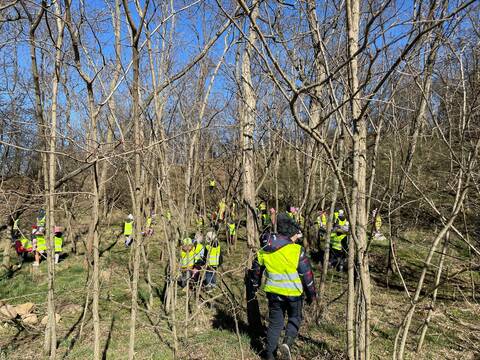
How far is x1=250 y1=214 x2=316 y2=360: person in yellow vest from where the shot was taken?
405 centimetres

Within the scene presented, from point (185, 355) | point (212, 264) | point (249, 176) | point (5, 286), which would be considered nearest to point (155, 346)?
point (185, 355)

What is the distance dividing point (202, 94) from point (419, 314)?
201 inches

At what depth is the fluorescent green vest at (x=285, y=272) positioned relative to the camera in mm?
4043

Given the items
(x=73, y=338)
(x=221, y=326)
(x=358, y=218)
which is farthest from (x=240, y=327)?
(x=358, y=218)

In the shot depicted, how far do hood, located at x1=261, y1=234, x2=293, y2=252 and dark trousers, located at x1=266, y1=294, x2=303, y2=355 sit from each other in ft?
1.79

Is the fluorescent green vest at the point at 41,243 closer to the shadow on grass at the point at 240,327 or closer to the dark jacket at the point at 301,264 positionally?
the shadow on grass at the point at 240,327

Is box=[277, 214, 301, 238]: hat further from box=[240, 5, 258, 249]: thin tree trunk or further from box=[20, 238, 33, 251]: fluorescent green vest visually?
box=[20, 238, 33, 251]: fluorescent green vest

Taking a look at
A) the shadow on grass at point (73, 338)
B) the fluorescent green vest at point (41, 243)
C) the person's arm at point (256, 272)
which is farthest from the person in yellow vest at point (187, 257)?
the fluorescent green vest at point (41, 243)

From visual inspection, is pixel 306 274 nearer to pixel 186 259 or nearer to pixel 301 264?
pixel 301 264

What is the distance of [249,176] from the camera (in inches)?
197

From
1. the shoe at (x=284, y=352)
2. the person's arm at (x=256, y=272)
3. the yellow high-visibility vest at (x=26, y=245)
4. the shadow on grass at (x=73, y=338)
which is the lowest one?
the shadow on grass at (x=73, y=338)

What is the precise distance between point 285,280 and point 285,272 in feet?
0.29

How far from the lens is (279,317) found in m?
4.12

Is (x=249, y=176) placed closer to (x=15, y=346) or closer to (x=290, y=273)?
(x=290, y=273)
